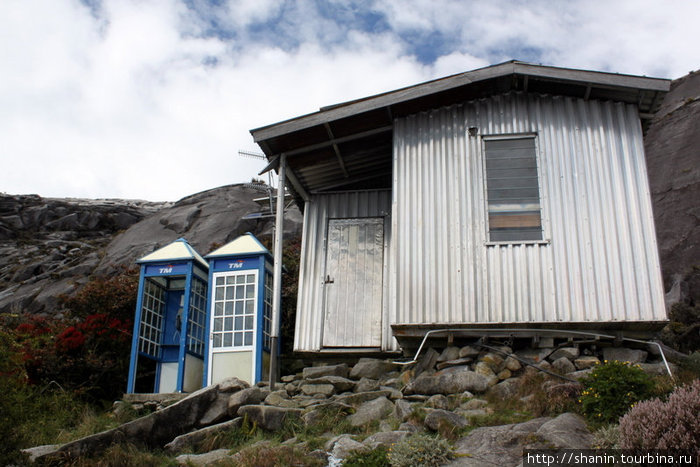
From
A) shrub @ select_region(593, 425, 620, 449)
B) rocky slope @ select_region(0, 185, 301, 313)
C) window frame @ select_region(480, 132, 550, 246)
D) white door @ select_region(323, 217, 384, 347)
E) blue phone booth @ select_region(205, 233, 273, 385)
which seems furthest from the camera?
rocky slope @ select_region(0, 185, 301, 313)

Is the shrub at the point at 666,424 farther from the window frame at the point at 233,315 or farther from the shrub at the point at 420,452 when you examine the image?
the window frame at the point at 233,315

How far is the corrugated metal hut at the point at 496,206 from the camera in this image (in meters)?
10.6

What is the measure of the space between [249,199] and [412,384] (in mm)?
16240

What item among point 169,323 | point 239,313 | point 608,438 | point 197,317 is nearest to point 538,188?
point 608,438

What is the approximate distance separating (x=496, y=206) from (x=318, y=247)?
3857mm

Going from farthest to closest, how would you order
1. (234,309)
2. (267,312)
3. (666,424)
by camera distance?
(267,312) < (234,309) < (666,424)

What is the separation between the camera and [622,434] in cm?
677

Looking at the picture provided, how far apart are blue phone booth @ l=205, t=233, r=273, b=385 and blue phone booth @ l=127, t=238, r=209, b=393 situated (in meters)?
0.42

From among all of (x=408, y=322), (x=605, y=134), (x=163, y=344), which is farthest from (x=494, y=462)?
(x=163, y=344)

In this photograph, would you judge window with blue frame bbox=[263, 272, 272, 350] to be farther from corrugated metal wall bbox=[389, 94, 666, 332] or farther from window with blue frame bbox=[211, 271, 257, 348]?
corrugated metal wall bbox=[389, 94, 666, 332]

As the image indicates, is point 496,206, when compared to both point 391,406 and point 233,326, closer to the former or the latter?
point 391,406

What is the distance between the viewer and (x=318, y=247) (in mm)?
13555

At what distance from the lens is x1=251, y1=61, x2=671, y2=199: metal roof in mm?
11445

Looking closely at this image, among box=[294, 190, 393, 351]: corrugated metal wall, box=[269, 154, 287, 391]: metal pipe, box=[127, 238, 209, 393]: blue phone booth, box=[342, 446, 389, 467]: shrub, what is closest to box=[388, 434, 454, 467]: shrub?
box=[342, 446, 389, 467]: shrub
